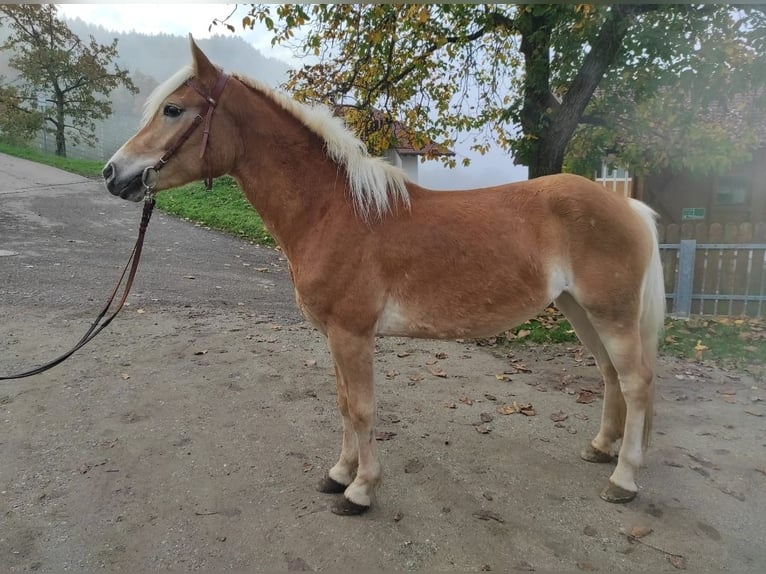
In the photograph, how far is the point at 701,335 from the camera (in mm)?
6152

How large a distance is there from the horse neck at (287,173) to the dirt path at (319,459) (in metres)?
1.64

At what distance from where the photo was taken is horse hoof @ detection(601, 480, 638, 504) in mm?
2805

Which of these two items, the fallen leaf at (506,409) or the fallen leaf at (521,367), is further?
the fallen leaf at (521,367)

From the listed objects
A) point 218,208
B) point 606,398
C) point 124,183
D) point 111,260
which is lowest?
point 606,398

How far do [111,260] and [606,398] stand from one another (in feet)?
29.6

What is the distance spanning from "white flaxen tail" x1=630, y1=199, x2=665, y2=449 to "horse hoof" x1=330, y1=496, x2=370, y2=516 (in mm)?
1874

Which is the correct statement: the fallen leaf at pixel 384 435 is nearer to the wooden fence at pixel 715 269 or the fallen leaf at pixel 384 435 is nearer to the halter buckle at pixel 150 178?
the halter buckle at pixel 150 178

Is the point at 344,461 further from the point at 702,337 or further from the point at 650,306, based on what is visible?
the point at 702,337

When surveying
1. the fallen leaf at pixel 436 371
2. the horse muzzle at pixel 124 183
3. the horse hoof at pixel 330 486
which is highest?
the horse muzzle at pixel 124 183

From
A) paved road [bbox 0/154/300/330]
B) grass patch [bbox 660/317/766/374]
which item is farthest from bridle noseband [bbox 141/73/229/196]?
grass patch [bbox 660/317/766/374]

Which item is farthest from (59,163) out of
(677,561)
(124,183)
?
(677,561)

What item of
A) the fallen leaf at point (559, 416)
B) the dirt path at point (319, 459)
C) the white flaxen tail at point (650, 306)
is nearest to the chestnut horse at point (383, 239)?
the white flaxen tail at point (650, 306)

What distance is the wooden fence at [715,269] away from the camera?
23.2 feet

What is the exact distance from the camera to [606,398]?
3.28 metres
